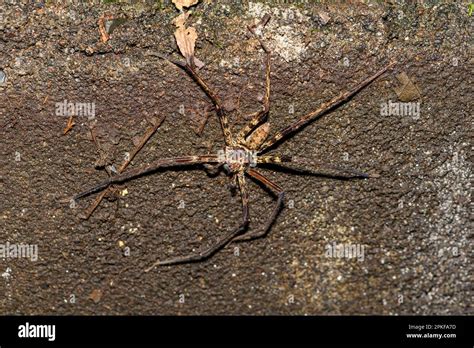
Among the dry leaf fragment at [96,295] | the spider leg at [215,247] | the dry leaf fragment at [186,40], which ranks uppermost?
the dry leaf fragment at [186,40]

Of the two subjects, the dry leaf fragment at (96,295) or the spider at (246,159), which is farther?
the dry leaf fragment at (96,295)

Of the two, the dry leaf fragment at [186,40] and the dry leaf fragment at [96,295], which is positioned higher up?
the dry leaf fragment at [186,40]

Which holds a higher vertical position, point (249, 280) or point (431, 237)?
point (431, 237)

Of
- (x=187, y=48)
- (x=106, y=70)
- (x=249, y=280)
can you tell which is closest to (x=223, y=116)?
(x=187, y=48)

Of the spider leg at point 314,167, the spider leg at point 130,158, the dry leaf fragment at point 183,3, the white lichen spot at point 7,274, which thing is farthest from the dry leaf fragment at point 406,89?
the white lichen spot at point 7,274

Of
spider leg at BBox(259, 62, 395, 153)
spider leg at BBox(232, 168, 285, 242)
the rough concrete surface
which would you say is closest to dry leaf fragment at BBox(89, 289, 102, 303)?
the rough concrete surface

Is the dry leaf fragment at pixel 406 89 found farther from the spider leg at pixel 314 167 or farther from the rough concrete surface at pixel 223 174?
the spider leg at pixel 314 167

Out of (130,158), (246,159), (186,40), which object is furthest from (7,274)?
(186,40)

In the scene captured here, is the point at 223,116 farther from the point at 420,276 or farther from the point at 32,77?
the point at 420,276
